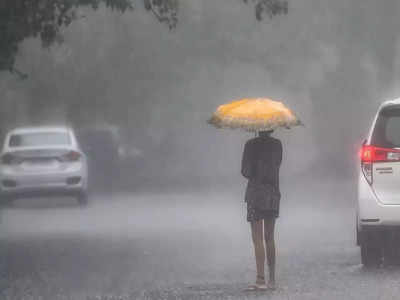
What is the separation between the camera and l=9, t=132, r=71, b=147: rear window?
99.0ft

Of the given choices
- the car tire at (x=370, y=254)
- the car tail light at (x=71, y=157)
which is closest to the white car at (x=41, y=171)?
the car tail light at (x=71, y=157)

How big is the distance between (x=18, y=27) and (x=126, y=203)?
37.2 feet

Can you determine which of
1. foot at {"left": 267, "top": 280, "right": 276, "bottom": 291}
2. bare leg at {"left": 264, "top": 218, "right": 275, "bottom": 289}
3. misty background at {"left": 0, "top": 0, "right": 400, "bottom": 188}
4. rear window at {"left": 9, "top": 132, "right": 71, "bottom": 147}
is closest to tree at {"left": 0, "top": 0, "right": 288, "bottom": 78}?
bare leg at {"left": 264, "top": 218, "right": 275, "bottom": 289}

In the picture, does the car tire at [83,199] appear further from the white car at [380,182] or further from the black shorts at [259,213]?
the black shorts at [259,213]

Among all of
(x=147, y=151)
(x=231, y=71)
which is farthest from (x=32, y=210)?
(x=231, y=71)

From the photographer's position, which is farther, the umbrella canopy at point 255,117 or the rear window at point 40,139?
the rear window at point 40,139

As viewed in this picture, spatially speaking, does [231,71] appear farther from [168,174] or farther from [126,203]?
[126,203]

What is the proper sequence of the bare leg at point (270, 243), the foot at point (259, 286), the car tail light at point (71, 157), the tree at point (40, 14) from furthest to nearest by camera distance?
the car tail light at point (71, 157)
the tree at point (40, 14)
the bare leg at point (270, 243)
the foot at point (259, 286)

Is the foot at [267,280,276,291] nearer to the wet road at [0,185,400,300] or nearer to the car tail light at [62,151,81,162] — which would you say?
the wet road at [0,185,400,300]

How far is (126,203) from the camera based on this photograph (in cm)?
3111

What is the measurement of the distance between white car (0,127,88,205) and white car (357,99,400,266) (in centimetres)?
1455

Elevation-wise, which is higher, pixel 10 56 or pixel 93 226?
pixel 10 56

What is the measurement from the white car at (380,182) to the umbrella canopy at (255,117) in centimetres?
159

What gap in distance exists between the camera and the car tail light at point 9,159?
1144 inches
